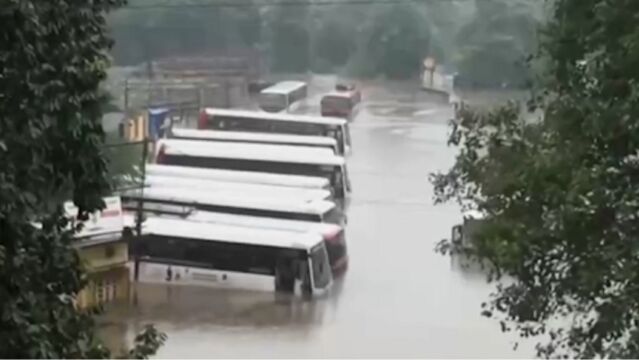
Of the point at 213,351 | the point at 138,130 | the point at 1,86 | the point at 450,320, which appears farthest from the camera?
the point at 138,130

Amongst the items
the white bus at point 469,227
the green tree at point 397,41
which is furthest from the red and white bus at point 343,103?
the white bus at point 469,227

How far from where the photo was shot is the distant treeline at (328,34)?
4926mm

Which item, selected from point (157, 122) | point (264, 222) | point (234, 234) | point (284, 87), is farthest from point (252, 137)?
point (234, 234)

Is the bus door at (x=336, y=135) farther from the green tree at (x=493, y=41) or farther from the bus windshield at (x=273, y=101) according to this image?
the green tree at (x=493, y=41)

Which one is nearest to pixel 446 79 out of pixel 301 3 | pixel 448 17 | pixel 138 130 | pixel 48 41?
pixel 448 17

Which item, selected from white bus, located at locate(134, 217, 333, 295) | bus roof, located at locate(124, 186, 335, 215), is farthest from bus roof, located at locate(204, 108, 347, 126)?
white bus, located at locate(134, 217, 333, 295)

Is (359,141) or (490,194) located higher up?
(490,194)

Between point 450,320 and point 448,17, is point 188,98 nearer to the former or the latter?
point 448,17

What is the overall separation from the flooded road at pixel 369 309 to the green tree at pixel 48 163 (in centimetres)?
146

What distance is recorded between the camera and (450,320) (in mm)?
3266

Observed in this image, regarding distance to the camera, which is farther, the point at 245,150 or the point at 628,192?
the point at 245,150

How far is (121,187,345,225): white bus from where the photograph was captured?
4508 millimetres

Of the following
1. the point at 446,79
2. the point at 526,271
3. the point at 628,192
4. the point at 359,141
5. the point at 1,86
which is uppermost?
the point at 1,86

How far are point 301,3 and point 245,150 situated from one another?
739mm
